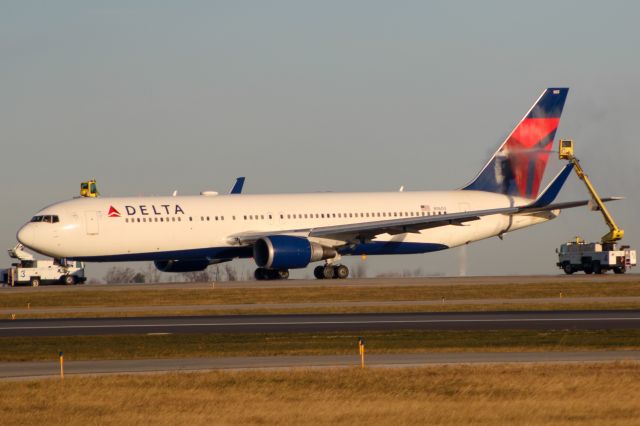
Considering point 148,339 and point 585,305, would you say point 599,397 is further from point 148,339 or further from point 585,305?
point 585,305

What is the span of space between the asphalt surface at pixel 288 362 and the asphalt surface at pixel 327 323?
7626mm

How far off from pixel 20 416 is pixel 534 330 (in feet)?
59.9

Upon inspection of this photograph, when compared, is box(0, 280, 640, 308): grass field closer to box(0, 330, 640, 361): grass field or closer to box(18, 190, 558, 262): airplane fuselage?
box(18, 190, 558, 262): airplane fuselage

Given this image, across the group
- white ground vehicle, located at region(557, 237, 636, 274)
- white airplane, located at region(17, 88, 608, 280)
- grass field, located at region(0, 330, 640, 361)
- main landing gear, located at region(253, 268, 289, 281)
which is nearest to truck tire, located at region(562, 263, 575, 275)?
white ground vehicle, located at region(557, 237, 636, 274)

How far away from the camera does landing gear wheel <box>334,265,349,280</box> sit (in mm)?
66875

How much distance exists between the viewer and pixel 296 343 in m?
32.1

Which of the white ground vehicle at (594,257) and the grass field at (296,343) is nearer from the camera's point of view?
the grass field at (296,343)

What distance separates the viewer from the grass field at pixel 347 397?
2002 centimetres

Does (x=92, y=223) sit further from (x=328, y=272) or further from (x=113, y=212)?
(x=328, y=272)

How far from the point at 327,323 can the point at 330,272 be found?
2757 cm

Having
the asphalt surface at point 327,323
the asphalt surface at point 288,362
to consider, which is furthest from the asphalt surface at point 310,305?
the asphalt surface at point 288,362

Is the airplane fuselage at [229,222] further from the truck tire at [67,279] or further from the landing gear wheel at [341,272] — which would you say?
the truck tire at [67,279]

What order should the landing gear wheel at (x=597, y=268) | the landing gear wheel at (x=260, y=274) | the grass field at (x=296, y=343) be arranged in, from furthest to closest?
the landing gear wheel at (x=597, y=268), the landing gear wheel at (x=260, y=274), the grass field at (x=296, y=343)

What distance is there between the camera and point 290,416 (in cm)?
2027
